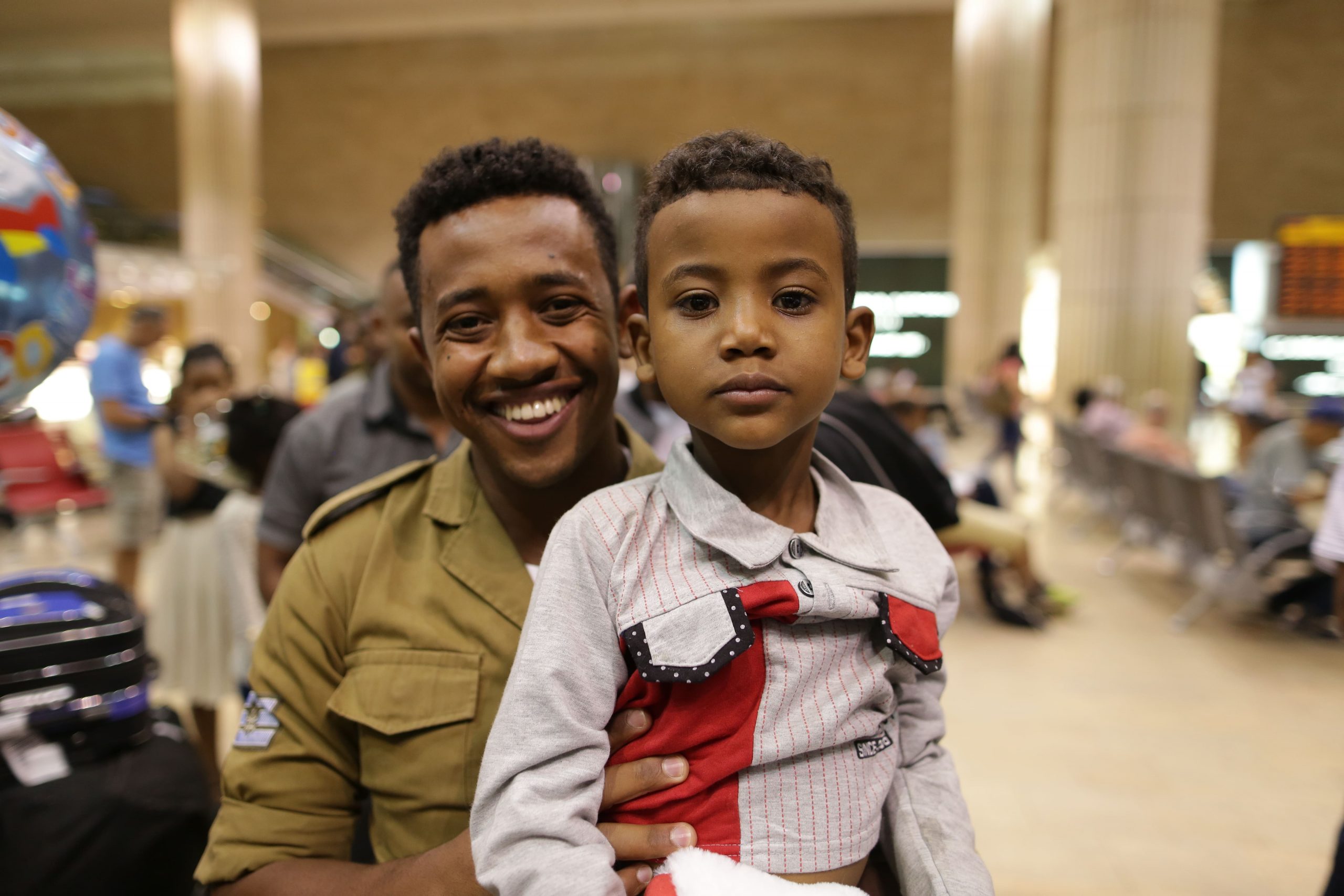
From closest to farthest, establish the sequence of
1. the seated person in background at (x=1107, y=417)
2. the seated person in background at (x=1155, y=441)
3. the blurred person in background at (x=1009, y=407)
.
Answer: the seated person in background at (x=1155, y=441) < the seated person in background at (x=1107, y=417) < the blurred person in background at (x=1009, y=407)

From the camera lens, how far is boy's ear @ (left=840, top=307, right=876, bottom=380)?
3.78 ft

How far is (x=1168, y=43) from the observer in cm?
1045

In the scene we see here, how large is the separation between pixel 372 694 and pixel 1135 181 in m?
11.8

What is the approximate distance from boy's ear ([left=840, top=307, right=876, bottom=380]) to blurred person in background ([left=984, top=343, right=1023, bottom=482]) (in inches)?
455

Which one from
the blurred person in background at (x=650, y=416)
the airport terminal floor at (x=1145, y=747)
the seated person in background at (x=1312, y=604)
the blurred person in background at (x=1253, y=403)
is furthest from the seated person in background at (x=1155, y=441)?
the blurred person in background at (x=650, y=416)

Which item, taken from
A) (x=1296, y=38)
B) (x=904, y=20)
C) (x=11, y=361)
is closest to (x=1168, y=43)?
(x=11, y=361)

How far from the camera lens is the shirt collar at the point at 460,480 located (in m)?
1.38

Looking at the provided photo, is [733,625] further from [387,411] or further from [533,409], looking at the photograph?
[387,411]

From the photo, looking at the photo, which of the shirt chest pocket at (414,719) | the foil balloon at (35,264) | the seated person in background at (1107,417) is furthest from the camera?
the seated person in background at (1107,417)

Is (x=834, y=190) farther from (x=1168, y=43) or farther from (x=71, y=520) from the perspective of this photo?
(x=1168, y=43)

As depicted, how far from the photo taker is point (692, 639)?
100 centimetres

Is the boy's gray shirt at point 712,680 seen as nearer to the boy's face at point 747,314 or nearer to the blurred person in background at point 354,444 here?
the boy's face at point 747,314

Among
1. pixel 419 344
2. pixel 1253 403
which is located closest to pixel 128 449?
pixel 419 344

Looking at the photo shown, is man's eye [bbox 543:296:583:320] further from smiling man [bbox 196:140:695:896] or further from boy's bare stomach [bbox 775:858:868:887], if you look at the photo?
boy's bare stomach [bbox 775:858:868:887]
